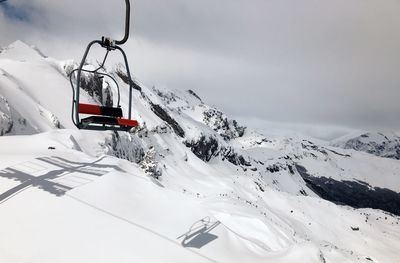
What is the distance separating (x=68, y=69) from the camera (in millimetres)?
50156

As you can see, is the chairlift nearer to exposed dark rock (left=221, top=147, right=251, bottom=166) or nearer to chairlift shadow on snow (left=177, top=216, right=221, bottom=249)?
chairlift shadow on snow (left=177, top=216, right=221, bottom=249)

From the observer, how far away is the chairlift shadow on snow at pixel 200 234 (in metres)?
9.10

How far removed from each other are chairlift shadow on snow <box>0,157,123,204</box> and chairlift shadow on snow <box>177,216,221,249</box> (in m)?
4.25

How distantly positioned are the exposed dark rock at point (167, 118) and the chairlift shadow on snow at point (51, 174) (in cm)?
5956

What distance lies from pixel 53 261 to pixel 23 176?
567cm

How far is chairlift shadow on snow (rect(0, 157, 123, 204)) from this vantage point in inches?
410

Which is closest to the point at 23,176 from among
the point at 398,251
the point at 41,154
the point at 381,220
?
the point at 41,154

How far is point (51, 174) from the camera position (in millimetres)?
12156

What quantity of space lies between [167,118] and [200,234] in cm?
6779

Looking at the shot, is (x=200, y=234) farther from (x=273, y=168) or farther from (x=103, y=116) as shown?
(x=273, y=168)

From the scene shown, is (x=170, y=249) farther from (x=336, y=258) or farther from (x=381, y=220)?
(x=381, y=220)

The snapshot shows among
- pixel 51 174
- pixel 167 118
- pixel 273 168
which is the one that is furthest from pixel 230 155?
pixel 51 174

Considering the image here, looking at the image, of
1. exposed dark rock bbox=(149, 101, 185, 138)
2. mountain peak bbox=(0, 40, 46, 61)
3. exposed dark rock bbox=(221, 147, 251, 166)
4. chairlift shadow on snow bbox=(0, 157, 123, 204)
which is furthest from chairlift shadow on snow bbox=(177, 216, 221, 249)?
exposed dark rock bbox=(221, 147, 251, 166)

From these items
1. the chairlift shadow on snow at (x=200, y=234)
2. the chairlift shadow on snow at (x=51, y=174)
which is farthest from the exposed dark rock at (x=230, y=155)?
the chairlift shadow on snow at (x=200, y=234)
